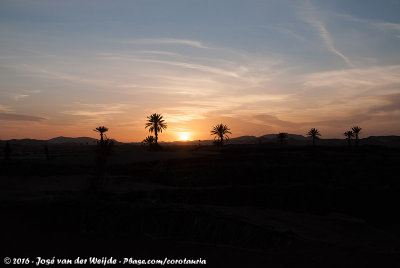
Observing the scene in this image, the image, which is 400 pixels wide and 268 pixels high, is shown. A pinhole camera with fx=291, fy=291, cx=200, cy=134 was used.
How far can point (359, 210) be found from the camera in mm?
12250

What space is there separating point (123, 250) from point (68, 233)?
1279 mm

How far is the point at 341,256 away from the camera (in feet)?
19.0

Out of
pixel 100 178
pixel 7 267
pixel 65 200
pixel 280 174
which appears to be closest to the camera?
pixel 7 267

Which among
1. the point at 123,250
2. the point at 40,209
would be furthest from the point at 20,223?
the point at 123,250

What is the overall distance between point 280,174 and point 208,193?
9.57 metres

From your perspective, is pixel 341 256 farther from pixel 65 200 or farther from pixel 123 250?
pixel 65 200

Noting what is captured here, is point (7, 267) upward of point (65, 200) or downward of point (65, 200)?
downward

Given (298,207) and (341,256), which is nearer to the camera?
(341,256)

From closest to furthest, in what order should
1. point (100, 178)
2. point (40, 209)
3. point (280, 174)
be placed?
point (40, 209) < point (100, 178) < point (280, 174)

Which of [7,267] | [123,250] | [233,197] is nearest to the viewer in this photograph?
[7,267]

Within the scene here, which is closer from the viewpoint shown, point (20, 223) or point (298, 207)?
point (20, 223)

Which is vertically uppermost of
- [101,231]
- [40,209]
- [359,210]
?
[40,209]

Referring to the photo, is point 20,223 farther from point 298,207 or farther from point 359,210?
point 359,210

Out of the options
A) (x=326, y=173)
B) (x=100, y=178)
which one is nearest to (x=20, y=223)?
(x=100, y=178)
